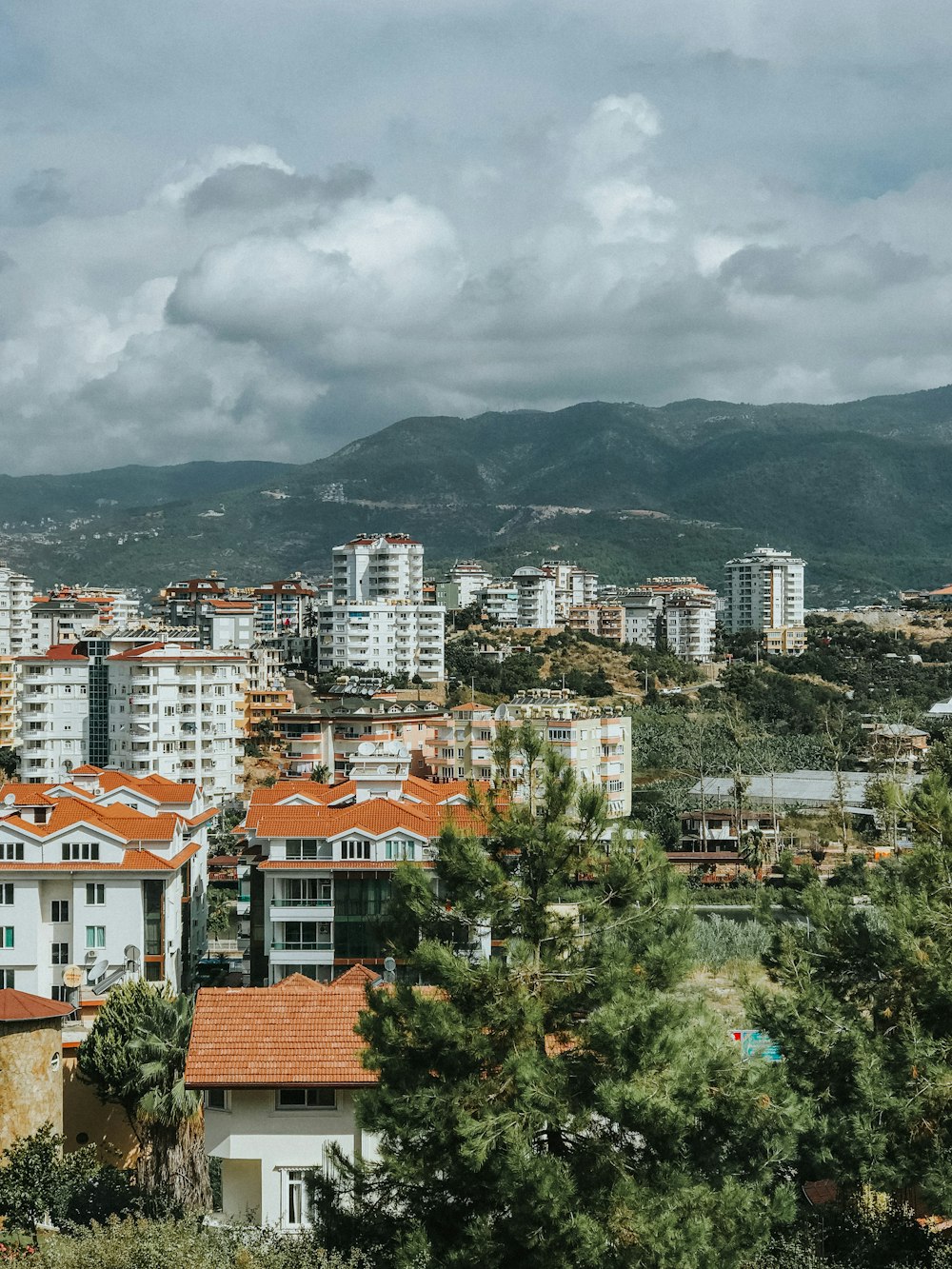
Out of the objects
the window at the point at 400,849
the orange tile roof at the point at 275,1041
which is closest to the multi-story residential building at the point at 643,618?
the window at the point at 400,849

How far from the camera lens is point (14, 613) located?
87.2m

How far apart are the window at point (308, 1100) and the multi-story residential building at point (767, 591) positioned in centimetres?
10205

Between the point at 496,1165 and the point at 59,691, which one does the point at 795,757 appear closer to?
the point at 59,691

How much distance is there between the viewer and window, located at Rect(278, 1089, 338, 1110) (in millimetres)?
15266

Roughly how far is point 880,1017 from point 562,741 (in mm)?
39954

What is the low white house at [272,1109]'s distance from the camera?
49.4 feet

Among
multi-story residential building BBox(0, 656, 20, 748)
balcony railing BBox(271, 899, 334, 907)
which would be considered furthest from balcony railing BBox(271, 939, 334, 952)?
multi-story residential building BBox(0, 656, 20, 748)

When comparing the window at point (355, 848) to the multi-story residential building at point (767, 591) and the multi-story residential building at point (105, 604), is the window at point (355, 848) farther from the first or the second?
the multi-story residential building at point (767, 591)

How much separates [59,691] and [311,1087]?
48.9 metres

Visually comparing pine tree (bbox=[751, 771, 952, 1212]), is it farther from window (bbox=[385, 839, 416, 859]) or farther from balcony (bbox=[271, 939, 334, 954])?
balcony (bbox=[271, 939, 334, 954])

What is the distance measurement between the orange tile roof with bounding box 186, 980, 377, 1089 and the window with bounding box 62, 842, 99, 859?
1263 centimetres

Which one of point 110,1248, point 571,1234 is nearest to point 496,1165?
point 571,1234

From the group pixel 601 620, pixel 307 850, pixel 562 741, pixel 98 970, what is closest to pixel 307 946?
pixel 307 850

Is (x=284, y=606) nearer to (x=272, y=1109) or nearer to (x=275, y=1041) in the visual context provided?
(x=275, y=1041)
